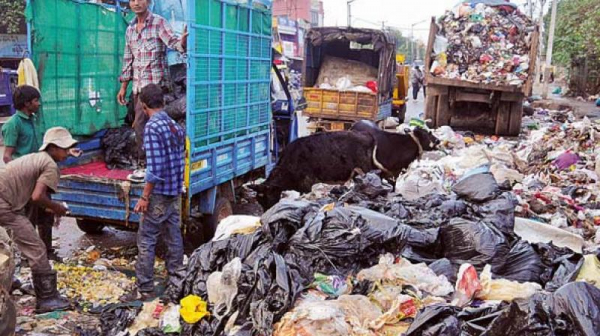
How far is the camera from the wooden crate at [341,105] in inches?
500

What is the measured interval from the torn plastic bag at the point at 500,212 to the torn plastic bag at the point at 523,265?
1.02 feet

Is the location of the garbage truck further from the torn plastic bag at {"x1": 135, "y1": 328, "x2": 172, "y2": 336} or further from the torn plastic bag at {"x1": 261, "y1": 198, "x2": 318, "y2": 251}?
the torn plastic bag at {"x1": 135, "y1": 328, "x2": 172, "y2": 336}

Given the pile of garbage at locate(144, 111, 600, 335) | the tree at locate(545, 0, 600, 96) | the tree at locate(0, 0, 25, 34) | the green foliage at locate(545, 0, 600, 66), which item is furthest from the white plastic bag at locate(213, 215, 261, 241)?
the tree at locate(545, 0, 600, 96)

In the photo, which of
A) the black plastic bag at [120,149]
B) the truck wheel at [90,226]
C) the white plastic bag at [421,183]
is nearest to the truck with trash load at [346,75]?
the white plastic bag at [421,183]

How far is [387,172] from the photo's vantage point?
314 inches

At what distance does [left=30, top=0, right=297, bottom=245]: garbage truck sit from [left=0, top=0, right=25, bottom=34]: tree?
13.8 meters

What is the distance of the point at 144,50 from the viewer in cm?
595

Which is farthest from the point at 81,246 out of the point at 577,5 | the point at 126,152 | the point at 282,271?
the point at 577,5

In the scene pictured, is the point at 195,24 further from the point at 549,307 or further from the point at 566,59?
the point at 566,59

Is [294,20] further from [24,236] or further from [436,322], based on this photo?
[436,322]

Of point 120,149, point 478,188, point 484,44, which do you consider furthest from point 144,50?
point 484,44

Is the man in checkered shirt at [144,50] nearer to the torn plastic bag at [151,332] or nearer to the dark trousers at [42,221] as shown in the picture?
the dark trousers at [42,221]

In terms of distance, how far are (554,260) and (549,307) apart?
124 cm

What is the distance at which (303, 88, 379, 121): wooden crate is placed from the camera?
1270cm
